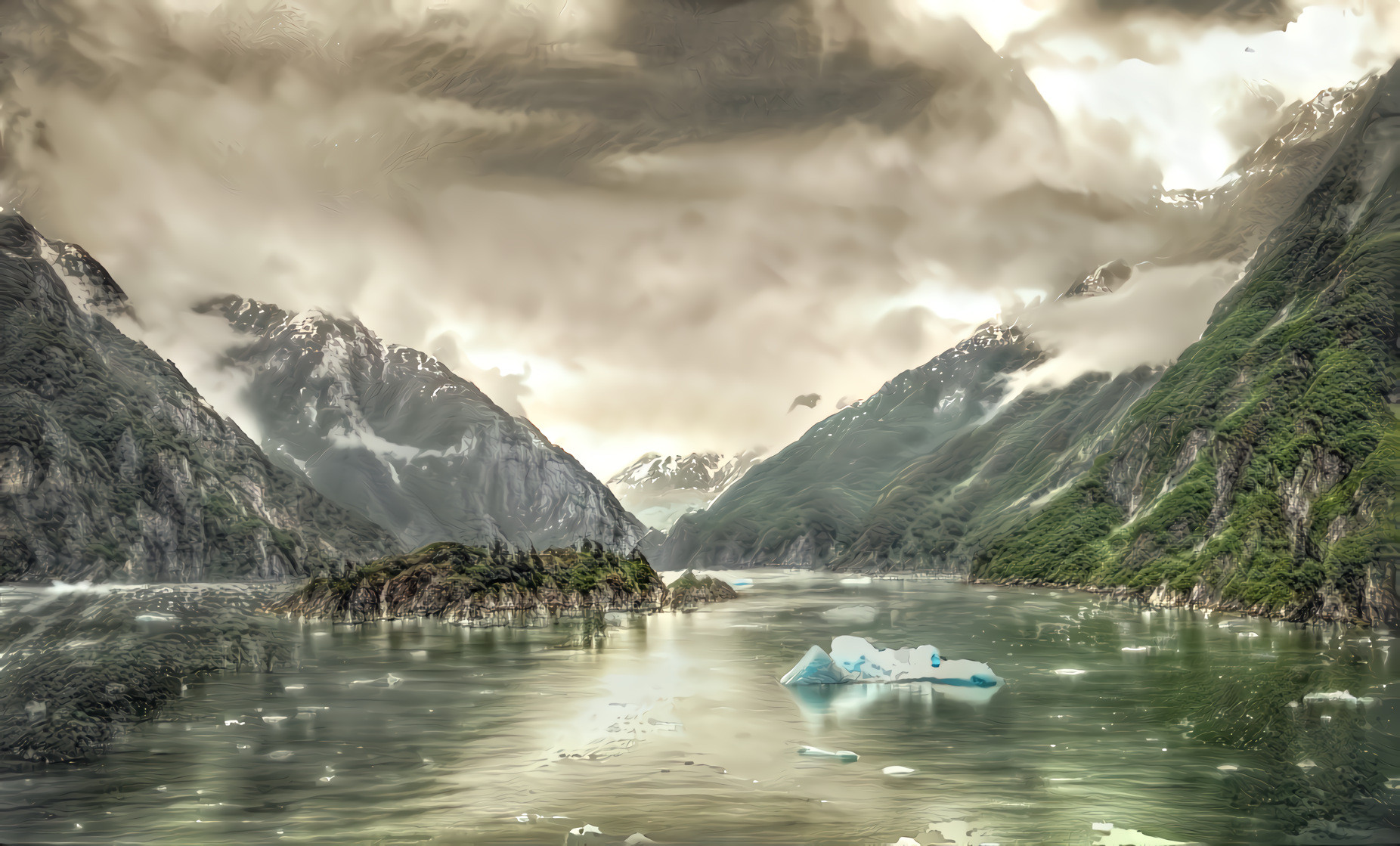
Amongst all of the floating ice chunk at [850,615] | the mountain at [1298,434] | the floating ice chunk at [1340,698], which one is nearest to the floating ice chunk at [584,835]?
the floating ice chunk at [1340,698]

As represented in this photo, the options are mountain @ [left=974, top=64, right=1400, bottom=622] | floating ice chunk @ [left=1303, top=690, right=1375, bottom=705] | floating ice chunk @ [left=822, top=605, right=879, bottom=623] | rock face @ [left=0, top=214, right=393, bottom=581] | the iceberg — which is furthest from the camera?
rock face @ [left=0, top=214, right=393, bottom=581]

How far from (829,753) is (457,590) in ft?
241

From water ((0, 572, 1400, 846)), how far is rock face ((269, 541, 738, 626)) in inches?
1560

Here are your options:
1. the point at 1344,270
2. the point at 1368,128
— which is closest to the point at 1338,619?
the point at 1344,270

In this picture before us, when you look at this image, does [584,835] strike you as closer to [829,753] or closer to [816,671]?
[829,753]

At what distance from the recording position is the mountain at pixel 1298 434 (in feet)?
260

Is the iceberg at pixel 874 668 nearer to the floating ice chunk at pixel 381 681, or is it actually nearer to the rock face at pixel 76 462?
the floating ice chunk at pixel 381 681

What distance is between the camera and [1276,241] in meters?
170

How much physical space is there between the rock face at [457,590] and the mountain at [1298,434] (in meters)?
75.6

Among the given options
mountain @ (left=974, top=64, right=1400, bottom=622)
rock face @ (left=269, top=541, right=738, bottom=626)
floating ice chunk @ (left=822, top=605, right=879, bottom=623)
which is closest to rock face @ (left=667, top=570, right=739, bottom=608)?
rock face @ (left=269, top=541, right=738, bottom=626)

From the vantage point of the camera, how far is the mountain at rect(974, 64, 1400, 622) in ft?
260

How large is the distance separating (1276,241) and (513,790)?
630 ft

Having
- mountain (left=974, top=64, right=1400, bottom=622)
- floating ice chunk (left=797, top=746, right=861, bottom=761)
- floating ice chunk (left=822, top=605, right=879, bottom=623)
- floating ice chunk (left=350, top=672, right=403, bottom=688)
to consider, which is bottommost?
floating ice chunk (left=822, top=605, right=879, bottom=623)

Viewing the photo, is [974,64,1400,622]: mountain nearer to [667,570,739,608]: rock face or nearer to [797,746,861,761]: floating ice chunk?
[797,746,861,761]: floating ice chunk
